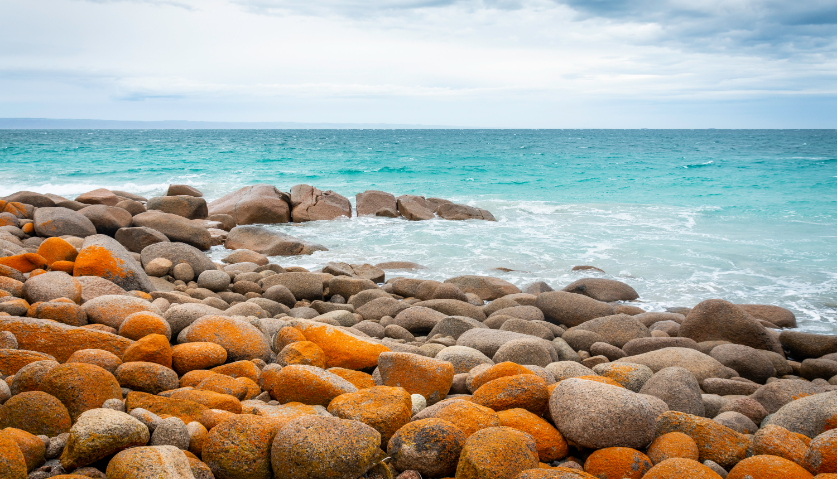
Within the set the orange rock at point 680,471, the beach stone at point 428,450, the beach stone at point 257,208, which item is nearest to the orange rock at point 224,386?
the beach stone at point 428,450

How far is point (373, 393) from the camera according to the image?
272 centimetres

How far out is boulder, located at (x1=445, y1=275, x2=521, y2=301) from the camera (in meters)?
7.85

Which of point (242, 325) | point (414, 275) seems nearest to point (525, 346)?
point (242, 325)

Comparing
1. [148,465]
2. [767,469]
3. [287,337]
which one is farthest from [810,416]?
[148,465]

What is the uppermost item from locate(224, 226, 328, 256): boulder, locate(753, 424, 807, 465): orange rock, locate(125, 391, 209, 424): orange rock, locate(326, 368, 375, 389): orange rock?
locate(125, 391, 209, 424): orange rock

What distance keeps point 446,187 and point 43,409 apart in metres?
20.6

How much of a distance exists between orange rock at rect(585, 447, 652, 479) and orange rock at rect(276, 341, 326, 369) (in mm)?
1805

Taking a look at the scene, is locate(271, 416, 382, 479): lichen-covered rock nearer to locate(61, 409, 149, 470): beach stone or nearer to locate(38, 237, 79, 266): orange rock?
locate(61, 409, 149, 470): beach stone

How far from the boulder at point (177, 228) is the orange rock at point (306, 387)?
8.04 m

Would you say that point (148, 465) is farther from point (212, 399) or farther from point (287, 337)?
point (287, 337)

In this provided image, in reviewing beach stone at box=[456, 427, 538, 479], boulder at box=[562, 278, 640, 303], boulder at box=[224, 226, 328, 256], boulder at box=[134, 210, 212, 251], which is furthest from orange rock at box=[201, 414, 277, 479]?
boulder at box=[134, 210, 212, 251]

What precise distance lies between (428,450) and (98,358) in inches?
75.8

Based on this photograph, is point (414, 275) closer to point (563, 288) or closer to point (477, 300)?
point (477, 300)

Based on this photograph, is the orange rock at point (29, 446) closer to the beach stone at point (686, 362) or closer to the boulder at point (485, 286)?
the beach stone at point (686, 362)
